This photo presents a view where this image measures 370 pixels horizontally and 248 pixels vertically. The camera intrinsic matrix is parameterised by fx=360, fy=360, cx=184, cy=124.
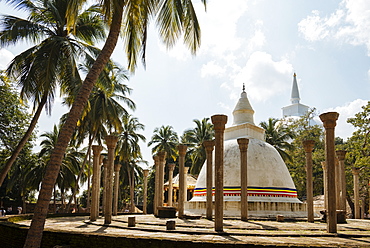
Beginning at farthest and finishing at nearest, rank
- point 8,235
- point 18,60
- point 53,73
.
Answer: point 18,60 → point 53,73 → point 8,235

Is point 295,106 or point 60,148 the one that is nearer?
point 60,148

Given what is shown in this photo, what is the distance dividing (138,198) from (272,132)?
27.2 m

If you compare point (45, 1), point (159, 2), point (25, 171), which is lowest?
point (25, 171)

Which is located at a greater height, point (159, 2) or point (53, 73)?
point (159, 2)

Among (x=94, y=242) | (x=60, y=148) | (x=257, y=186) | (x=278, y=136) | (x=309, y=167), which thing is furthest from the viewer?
(x=278, y=136)

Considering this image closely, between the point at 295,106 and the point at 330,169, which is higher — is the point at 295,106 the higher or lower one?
the higher one

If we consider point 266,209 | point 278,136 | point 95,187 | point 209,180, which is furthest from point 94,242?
point 278,136

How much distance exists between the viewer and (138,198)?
5762 cm

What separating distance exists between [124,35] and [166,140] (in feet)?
105

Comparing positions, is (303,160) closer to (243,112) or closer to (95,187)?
(243,112)

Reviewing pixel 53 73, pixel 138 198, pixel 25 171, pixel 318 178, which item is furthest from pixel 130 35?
pixel 138 198

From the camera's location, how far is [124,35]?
37.8 feet

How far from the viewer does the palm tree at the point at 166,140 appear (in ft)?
140

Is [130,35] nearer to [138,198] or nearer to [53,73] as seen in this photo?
[53,73]
